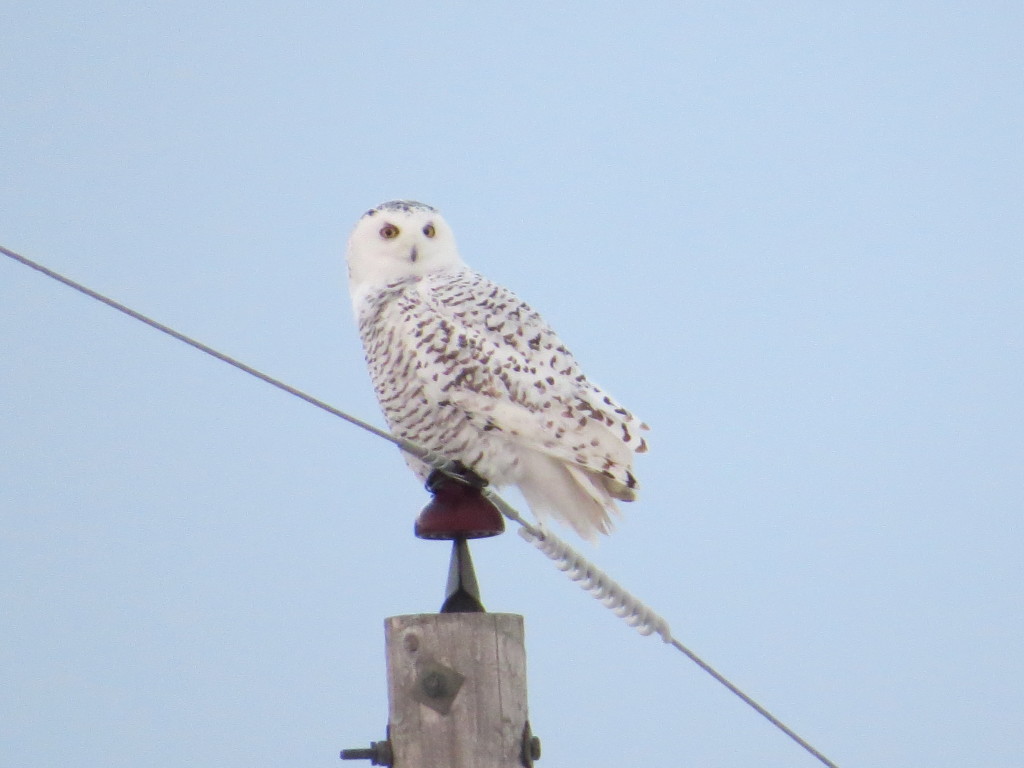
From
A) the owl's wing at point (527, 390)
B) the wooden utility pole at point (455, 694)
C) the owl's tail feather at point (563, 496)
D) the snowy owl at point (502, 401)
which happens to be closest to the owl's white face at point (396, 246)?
the snowy owl at point (502, 401)

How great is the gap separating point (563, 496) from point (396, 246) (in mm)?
850

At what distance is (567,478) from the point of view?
123 inches

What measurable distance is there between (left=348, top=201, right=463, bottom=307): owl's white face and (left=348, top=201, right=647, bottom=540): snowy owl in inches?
5.0

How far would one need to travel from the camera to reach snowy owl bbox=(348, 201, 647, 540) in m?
3.04

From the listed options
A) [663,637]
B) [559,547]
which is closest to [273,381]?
[559,547]

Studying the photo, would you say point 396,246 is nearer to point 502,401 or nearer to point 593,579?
point 502,401

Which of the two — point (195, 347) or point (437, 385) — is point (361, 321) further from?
point (195, 347)

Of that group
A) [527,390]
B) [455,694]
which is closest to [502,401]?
[527,390]

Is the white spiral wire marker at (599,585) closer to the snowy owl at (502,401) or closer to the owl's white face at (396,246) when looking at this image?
the snowy owl at (502,401)

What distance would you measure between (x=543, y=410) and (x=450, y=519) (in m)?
0.49

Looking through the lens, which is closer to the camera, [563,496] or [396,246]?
[563,496]

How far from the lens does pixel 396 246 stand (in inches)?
137

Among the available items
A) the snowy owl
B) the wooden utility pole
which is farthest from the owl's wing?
the wooden utility pole

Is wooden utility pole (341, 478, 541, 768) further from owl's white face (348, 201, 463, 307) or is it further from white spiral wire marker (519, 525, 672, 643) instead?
owl's white face (348, 201, 463, 307)
